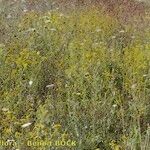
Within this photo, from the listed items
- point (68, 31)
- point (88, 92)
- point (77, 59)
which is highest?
point (68, 31)

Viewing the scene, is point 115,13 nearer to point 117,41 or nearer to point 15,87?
point 117,41

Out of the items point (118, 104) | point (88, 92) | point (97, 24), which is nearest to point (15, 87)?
point (88, 92)

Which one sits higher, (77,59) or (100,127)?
(77,59)

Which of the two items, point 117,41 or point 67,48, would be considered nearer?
point 67,48

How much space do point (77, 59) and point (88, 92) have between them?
582 millimetres

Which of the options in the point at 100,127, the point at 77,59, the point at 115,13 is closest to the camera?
the point at 100,127

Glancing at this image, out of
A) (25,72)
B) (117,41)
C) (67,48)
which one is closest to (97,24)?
(117,41)

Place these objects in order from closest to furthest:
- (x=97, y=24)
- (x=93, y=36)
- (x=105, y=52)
A: (x=105, y=52) < (x=93, y=36) < (x=97, y=24)

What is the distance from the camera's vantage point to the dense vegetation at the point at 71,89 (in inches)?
150

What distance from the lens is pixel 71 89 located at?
4.54m

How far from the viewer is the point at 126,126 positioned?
13.5ft

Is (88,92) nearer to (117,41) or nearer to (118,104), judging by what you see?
(118,104)

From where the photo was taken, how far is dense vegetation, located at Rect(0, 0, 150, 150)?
380 cm

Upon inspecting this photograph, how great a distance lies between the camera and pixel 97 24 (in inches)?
260
